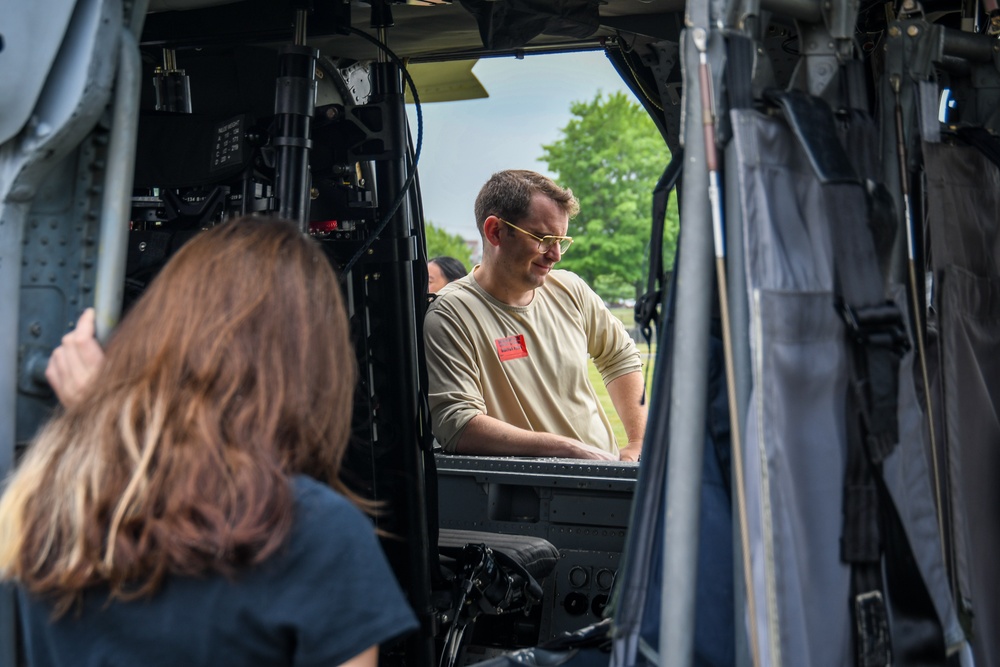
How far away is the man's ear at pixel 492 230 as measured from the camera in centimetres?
437

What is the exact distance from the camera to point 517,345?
14.1 ft

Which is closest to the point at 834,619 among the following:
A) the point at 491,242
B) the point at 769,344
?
the point at 769,344

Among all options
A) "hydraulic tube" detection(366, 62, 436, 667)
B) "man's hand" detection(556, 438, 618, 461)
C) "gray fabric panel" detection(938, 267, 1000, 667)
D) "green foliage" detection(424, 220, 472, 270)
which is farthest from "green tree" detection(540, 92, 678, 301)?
"gray fabric panel" detection(938, 267, 1000, 667)

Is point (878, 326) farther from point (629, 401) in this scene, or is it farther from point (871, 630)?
point (629, 401)

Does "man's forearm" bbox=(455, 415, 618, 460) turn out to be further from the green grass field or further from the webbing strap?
the webbing strap

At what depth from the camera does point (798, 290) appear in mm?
1791

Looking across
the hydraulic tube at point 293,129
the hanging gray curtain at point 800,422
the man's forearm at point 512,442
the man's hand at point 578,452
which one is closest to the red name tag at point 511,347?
the man's forearm at point 512,442

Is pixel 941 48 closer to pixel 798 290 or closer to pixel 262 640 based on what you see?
pixel 798 290

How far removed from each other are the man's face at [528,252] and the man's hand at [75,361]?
104 inches

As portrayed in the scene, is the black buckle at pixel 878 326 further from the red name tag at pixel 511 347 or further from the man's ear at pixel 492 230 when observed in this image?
the man's ear at pixel 492 230

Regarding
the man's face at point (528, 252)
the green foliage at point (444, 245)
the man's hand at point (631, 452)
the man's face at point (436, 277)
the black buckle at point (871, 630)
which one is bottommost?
the black buckle at point (871, 630)

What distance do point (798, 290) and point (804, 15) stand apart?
58 centimetres

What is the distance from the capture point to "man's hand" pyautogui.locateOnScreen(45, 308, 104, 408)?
169cm

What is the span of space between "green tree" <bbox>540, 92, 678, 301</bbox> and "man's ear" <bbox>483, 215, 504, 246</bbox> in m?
21.4
